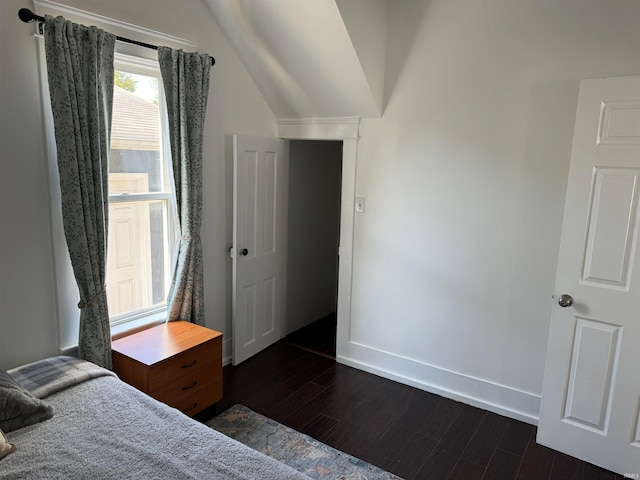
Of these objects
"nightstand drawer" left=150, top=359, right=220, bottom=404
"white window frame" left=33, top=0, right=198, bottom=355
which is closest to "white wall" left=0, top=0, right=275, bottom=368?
"white window frame" left=33, top=0, right=198, bottom=355

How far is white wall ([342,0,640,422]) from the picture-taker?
2600 mm

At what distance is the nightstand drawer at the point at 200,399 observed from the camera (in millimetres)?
2613

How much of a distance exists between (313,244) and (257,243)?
0.96 metres

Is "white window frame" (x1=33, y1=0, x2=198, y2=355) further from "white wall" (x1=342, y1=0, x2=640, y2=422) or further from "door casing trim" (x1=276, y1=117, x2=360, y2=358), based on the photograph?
"white wall" (x1=342, y1=0, x2=640, y2=422)

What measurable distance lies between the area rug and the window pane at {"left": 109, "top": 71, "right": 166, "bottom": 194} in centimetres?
158

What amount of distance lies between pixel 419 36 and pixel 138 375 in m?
2.78

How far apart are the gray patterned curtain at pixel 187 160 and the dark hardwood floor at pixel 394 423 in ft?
2.49

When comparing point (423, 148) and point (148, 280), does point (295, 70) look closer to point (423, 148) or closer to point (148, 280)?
point (423, 148)

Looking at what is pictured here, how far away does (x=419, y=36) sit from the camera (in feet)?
9.90

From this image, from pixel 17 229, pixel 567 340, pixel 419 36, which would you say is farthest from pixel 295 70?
pixel 567 340

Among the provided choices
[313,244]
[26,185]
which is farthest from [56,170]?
[313,244]

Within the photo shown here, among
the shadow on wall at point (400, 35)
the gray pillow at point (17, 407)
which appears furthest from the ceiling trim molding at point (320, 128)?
the gray pillow at point (17, 407)

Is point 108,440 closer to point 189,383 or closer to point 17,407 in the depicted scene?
point 17,407

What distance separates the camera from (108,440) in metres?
1.68
